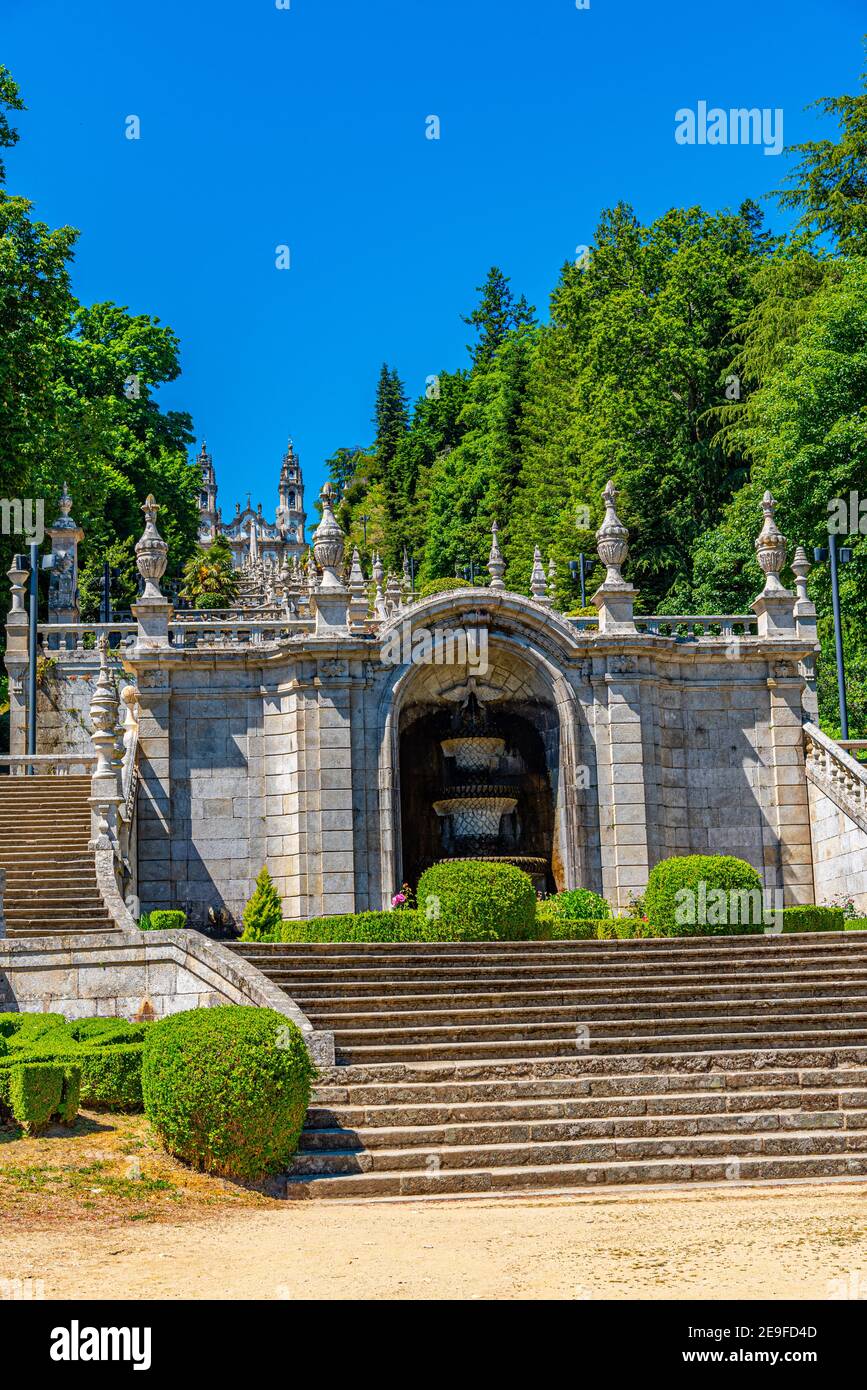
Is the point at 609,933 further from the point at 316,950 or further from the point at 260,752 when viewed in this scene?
the point at 260,752

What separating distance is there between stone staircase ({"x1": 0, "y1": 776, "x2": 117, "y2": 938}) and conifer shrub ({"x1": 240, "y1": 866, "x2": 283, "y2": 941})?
327 centimetres

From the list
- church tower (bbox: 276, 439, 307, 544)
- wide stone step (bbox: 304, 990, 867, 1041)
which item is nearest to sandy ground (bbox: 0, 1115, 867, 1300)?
wide stone step (bbox: 304, 990, 867, 1041)

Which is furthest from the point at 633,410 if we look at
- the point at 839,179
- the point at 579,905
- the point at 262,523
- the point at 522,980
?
the point at 262,523

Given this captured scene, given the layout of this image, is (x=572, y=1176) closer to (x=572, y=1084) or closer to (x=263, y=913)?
(x=572, y=1084)

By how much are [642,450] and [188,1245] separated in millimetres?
43595

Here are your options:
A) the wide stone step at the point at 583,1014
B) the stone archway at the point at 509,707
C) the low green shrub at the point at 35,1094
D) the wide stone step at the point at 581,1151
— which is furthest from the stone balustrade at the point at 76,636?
the wide stone step at the point at 581,1151

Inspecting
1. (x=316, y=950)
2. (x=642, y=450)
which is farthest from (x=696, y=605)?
(x=316, y=950)

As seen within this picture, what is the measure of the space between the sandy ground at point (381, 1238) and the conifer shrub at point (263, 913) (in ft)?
36.1

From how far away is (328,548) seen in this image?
30.6m

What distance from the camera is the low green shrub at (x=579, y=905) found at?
90.8ft

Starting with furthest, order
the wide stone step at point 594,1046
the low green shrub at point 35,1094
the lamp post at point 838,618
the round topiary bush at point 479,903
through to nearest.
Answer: the lamp post at point 838,618, the round topiary bush at point 479,903, the wide stone step at point 594,1046, the low green shrub at point 35,1094

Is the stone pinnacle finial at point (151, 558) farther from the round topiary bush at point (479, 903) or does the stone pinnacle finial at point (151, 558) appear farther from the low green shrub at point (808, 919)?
the low green shrub at point (808, 919)

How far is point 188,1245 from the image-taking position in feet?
42.1
